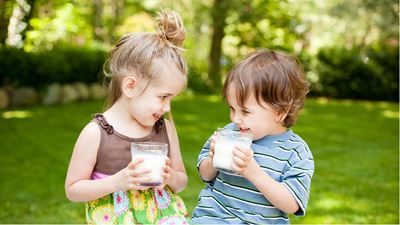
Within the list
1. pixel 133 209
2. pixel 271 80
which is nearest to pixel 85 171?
pixel 133 209

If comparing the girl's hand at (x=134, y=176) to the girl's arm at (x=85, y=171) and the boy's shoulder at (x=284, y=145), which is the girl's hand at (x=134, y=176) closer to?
the girl's arm at (x=85, y=171)

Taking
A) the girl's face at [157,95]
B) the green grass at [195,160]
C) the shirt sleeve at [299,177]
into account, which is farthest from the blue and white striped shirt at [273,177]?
the green grass at [195,160]

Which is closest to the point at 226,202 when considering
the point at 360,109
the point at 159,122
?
the point at 159,122

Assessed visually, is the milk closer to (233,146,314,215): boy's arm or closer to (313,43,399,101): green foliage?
(233,146,314,215): boy's arm

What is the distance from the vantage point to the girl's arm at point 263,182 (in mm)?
2291

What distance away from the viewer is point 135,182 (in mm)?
2225

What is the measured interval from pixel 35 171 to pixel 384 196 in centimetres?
376

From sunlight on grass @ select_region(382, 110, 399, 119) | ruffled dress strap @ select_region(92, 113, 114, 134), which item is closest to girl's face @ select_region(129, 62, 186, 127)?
ruffled dress strap @ select_region(92, 113, 114, 134)

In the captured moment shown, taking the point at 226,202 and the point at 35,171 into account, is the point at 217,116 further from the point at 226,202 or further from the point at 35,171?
the point at 226,202

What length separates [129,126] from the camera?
8.41 ft

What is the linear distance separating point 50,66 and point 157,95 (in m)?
9.70

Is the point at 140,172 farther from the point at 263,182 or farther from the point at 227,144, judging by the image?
the point at 263,182

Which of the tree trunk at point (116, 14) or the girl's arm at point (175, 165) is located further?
the tree trunk at point (116, 14)

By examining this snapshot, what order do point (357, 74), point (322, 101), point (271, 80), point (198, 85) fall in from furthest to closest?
point (357, 74) → point (198, 85) → point (322, 101) → point (271, 80)
